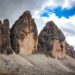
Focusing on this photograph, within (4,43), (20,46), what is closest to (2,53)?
(4,43)

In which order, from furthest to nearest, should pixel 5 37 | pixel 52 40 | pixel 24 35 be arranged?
pixel 52 40
pixel 24 35
pixel 5 37

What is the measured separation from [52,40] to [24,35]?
2760 cm

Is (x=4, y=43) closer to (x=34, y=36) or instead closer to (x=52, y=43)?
(x=34, y=36)

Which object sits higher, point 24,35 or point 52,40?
point 24,35

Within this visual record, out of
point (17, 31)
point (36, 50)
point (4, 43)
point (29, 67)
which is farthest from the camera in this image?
point (36, 50)

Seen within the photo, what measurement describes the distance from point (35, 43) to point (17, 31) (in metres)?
14.6

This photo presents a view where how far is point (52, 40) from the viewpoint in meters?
185

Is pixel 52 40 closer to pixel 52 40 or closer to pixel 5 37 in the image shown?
pixel 52 40

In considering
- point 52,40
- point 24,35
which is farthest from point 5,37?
point 52,40

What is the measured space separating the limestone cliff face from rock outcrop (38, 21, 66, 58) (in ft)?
46.3

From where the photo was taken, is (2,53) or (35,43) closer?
(2,53)

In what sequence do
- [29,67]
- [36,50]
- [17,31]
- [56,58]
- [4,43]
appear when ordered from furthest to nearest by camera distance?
1. [56,58]
2. [36,50]
3. [17,31]
4. [4,43]
5. [29,67]

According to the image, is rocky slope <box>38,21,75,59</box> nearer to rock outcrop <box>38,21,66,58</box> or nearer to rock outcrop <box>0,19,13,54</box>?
rock outcrop <box>38,21,66,58</box>

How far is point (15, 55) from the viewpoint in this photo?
472 ft
